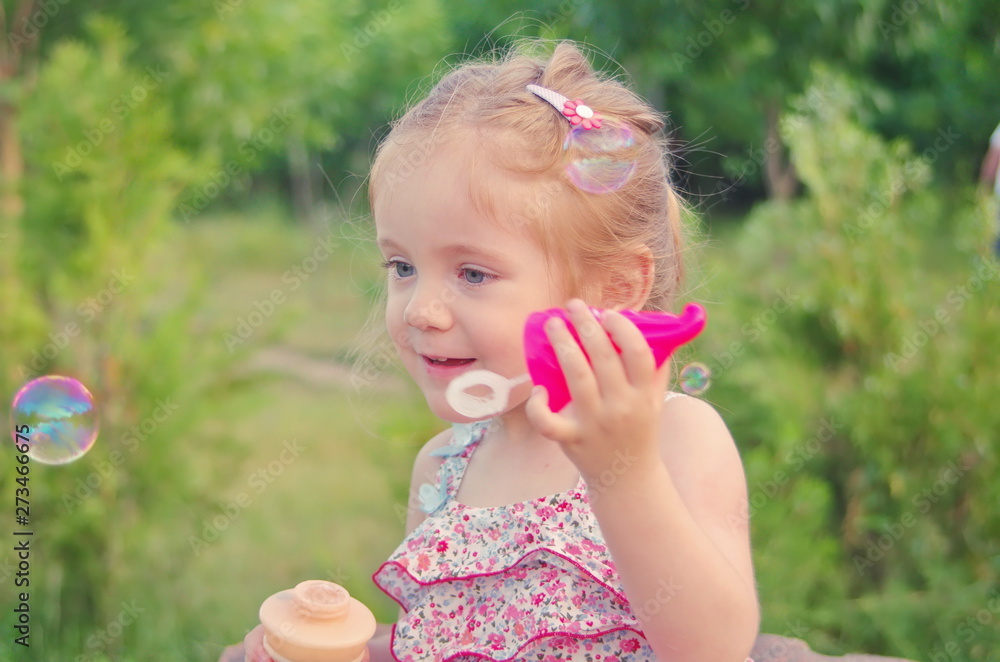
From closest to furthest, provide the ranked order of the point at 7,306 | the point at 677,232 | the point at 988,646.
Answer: the point at 677,232 < the point at 988,646 < the point at 7,306

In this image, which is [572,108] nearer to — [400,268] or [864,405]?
[400,268]

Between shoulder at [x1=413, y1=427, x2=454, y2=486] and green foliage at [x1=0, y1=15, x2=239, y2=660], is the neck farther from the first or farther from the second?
green foliage at [x1=0, y1=15, x2=239, y2=660]

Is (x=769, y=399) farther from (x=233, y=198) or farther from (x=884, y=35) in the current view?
(x=233, y=198)

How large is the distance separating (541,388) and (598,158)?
1.65 feet

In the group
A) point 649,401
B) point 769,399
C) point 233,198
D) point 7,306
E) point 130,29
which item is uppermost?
point 649,401

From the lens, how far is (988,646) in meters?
3.01

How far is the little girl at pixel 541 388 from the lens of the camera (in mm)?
1343

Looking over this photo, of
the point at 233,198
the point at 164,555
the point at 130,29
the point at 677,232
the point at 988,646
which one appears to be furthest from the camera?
the point at 233,198

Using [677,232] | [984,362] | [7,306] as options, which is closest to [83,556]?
[7,306]

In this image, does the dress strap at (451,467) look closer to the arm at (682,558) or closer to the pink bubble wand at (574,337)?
the arm at (682,558)

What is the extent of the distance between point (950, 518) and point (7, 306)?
3.22 meters

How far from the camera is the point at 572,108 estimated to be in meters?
1.66

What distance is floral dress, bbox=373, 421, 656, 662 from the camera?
156 cm

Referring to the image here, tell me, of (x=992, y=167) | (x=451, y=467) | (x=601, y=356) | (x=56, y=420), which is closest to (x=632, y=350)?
(x=601, y=356)
